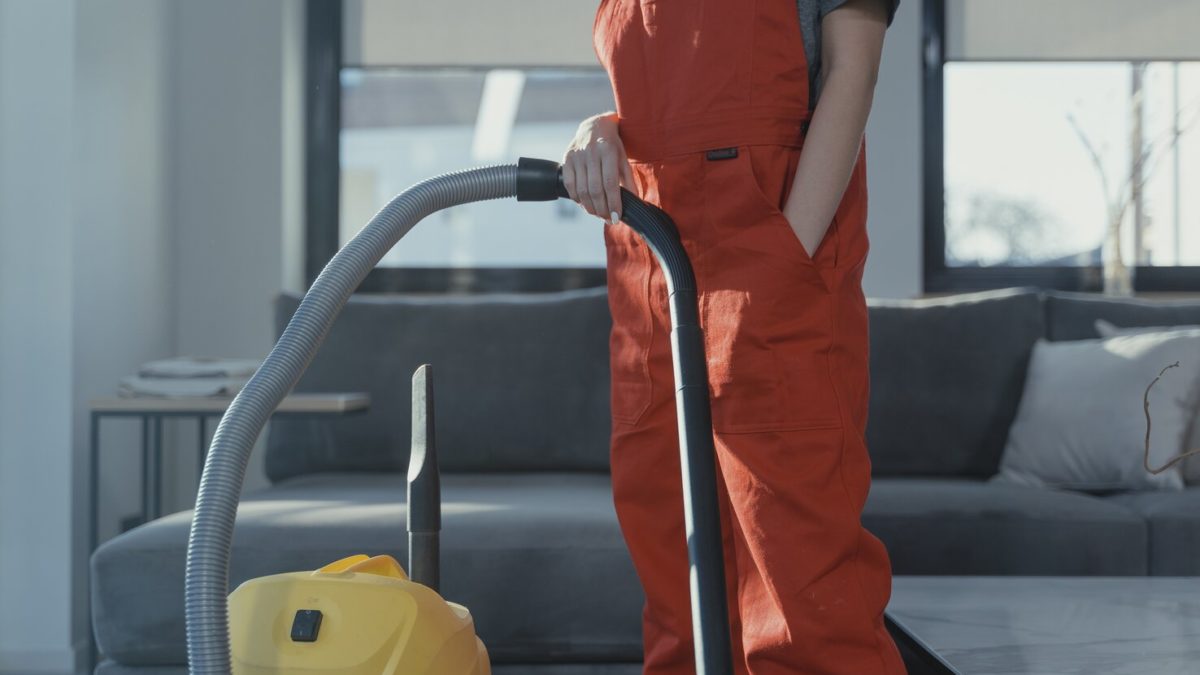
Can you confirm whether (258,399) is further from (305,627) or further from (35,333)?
(35,333)

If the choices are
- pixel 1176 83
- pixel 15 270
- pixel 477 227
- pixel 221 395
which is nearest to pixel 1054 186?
pixel 1176 83

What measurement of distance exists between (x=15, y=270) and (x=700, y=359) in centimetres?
203

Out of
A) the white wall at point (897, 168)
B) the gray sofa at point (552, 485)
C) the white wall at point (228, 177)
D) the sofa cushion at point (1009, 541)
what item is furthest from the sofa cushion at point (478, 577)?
the white wall at point (897, 168)

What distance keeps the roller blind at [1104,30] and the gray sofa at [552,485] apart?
968 mm

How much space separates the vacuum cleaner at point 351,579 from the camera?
32.6 inches

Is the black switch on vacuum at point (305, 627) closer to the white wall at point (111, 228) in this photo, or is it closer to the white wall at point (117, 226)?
the white wall at point (111, 228)

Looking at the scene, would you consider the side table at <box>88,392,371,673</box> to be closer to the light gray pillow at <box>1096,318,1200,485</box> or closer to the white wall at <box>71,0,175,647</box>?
the white wall at <box>71,0,175,647</box>

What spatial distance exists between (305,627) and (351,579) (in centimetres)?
6

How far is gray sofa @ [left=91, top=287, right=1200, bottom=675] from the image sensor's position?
5.60 ft

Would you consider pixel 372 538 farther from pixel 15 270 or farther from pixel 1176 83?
pixel 1176 83

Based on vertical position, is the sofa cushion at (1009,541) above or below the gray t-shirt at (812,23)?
below

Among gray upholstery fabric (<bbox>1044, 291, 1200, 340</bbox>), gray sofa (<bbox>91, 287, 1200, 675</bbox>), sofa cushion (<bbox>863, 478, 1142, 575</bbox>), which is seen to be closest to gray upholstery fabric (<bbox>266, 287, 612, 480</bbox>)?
gray sofa (<bbox>91, 287, 1200, 675</bbox>)

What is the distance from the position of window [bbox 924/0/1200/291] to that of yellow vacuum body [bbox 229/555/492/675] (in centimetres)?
259

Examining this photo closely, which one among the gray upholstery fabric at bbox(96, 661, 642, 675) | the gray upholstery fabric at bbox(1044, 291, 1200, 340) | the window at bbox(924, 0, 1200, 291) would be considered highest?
the window at bbox(924, 0, 1200, 291)
